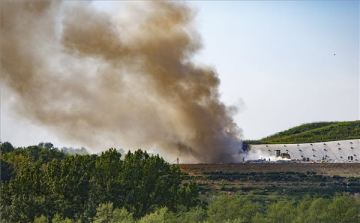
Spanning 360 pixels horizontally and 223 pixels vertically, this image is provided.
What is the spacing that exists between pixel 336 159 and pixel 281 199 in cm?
3138

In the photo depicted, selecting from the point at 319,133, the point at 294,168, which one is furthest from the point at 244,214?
the point at 319,133

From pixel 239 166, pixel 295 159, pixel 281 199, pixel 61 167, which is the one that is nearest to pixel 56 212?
pixel 61 167

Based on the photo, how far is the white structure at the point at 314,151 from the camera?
136m

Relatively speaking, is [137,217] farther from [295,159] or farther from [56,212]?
[295,159]

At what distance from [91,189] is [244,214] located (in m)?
16.0

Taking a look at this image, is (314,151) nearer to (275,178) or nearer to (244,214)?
(275,178)

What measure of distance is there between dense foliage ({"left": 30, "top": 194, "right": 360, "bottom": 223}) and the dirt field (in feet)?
88.2

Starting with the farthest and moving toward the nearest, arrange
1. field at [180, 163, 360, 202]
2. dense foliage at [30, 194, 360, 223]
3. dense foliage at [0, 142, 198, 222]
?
field at [180, 163, 360, 202]
dense foliage at [0, 142, 198, 222]
dense foliage at [30, 194, 360, 223]

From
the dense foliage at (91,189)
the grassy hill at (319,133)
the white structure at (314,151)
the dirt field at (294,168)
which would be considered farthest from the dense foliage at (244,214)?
the grassy hill at (319,133)

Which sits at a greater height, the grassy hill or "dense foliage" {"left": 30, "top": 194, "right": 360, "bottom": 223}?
the grassy hill

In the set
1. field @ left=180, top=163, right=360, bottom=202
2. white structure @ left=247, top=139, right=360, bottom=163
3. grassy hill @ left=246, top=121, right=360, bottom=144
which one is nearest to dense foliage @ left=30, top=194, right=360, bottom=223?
field @ left=180, top=163, right=360, bottom=202

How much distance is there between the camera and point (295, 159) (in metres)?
134

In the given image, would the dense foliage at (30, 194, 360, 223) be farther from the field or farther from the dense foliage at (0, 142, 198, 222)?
the field

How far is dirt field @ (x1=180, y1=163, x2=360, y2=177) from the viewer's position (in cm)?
12000
